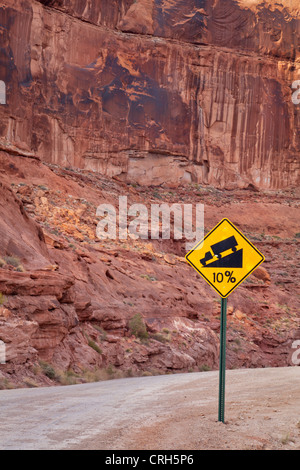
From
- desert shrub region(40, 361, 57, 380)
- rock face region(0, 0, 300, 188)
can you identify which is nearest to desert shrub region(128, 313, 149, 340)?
desert shrub region(40, 361, 57, 380)

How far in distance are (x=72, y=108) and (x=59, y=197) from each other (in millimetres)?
A: 18125

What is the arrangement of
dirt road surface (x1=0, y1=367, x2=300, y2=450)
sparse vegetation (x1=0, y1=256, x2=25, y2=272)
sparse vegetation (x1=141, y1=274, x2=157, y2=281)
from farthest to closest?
sparse vegetation (x1=141, y1=274, x2=157, y2=281)
sparse vegetation (x1=0, y1=256, x2=25, y2=272)
dirt road surface (x1=0, y1=367, x2=300, y2=450)

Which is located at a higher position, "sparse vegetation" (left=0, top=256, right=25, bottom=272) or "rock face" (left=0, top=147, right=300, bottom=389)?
"sparse vegetation" (left=0, top=256, right=25, bottom=272)

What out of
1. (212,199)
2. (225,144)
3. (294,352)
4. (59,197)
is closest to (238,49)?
(225,144)

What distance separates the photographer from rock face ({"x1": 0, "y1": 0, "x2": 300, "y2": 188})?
5097 centimetres

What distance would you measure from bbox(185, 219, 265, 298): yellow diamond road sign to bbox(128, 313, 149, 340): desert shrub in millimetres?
14220

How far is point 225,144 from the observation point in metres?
63.4

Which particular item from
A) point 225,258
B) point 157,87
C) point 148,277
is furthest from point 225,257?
point 157,87

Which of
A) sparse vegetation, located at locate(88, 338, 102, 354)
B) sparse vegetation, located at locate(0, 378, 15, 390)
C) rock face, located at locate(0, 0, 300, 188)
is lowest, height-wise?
sparse vegetation, located at locate(88, 338, 102, 354)

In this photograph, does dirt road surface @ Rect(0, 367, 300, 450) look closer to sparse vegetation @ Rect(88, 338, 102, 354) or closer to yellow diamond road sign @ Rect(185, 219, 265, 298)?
yellow diamond road sign @ Rect(185, 219, 265, 298)

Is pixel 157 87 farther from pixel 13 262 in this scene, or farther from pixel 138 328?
pixel 13 262

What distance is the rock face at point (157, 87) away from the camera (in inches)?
2007

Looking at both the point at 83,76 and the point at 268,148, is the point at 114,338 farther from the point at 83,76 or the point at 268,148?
the point at 268,148

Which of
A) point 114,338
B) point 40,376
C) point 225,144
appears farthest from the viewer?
point 225,144
